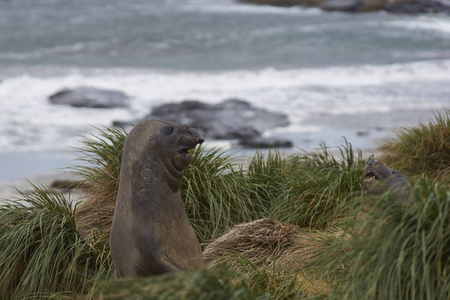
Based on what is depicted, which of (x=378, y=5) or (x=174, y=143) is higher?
(x=378, y=5)

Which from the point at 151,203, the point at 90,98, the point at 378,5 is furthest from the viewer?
the point at 378,5

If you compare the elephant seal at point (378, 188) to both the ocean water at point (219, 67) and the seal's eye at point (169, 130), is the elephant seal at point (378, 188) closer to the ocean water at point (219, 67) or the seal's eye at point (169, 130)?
the seal's eye at point (169, 130)

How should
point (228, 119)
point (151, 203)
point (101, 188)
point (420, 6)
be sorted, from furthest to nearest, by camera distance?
1. point (420, 6)
2. point (228, 119)
3. point (101, 188)
4. point (151, 203)

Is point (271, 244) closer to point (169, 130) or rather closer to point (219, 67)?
point (169, 130)

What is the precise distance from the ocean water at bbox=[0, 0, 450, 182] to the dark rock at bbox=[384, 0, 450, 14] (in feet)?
1.83

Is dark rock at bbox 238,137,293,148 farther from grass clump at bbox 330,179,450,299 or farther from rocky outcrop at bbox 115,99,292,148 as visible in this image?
grass clump at bbox 330,179,450,299

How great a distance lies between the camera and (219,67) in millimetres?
17547

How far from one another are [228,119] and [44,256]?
6.74 meters

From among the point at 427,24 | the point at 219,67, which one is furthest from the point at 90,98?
the point at 427,24

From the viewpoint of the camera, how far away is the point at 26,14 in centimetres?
2620

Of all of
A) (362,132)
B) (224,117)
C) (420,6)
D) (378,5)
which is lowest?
(362,132)

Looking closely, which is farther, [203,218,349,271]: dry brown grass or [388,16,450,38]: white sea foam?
[388,16,450,38]: white sea foam

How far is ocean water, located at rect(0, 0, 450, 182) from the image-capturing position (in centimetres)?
1086

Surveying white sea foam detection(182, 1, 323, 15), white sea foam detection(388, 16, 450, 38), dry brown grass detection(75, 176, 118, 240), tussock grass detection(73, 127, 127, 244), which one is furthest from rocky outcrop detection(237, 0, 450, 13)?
dry brown grass detection(75, 176, 118, 240)
